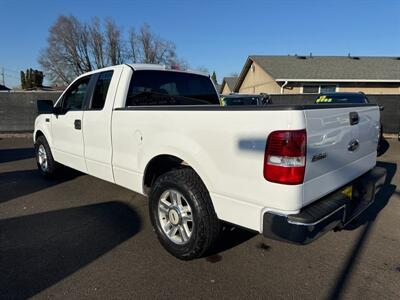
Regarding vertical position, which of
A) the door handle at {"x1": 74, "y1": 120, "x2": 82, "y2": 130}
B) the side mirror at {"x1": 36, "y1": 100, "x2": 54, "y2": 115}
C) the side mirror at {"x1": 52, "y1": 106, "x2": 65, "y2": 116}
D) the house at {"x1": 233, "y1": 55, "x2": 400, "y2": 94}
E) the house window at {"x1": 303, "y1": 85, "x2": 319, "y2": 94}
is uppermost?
the house at {"x1": 233, "y1": 55, "x2": 400, "y2": 94}

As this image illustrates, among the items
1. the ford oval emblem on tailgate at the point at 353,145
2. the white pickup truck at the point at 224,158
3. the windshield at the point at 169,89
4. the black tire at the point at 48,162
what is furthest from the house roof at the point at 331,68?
the ford oval emblem on tailgate at the point at 353,145

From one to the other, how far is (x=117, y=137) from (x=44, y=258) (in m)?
1.47

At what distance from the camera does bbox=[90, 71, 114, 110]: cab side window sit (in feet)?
12.6

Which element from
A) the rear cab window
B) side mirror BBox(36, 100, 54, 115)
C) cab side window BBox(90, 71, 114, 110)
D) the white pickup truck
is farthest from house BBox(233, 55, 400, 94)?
the white pickup truck

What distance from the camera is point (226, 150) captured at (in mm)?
2357

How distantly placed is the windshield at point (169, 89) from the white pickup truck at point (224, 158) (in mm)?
17

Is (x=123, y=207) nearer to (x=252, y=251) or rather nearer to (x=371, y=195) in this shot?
(x=252, y=251)

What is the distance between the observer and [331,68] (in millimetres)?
23438

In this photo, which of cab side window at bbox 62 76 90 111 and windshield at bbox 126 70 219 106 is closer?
windshield at bbox 126 70 219 106

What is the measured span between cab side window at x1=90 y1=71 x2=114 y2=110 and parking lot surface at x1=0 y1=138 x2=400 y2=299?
152 cm

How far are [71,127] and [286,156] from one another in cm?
350

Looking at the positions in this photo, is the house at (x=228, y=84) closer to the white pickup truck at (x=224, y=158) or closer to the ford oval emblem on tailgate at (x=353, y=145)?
the white pickup truck at (x=224, y=158)

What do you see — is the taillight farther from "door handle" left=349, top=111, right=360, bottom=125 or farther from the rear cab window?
the rear cab window

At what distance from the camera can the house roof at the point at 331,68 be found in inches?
850
